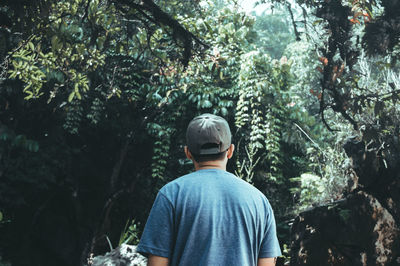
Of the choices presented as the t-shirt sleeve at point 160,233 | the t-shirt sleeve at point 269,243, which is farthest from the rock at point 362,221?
the t-shirt sleeve at point 160,233

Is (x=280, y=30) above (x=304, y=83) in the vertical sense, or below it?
above

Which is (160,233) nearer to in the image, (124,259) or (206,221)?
(206,221)

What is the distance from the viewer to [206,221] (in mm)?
1457

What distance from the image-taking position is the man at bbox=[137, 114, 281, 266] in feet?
4.76

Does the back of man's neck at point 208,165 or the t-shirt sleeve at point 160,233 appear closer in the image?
the t-shirt sleeve at point 160,233

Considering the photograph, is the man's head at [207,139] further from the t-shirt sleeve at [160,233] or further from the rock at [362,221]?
the rock at [362,221]

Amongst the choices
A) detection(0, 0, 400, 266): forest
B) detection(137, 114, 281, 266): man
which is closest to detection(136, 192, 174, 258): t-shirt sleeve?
detection(137, 114, 281, 266): man

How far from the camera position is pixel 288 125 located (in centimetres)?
906

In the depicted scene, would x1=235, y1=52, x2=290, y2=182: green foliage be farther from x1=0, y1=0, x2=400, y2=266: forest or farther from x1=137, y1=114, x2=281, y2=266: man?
x1=137, y1=114, x2=281, y2=266: man

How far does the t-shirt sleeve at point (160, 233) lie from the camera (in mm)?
1452

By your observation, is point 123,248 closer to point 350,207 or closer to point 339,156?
point 350,207

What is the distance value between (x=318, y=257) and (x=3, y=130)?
5336 millimetres

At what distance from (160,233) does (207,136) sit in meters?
0.41

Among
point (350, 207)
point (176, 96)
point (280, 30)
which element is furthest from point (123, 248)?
point (280, 30)
